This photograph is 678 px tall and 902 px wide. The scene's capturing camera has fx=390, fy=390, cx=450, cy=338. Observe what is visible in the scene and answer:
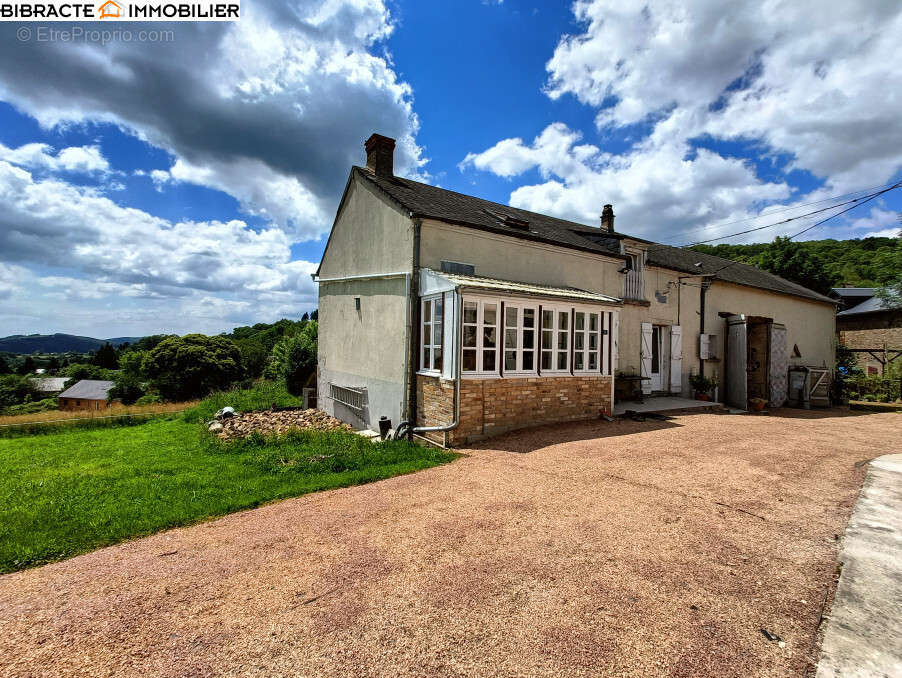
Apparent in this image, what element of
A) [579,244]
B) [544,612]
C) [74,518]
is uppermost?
[579,244]

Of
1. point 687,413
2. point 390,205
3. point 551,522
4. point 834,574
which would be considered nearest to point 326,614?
point 551,522

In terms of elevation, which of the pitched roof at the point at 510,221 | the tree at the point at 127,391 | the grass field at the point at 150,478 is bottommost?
the tree at the point at 127,391

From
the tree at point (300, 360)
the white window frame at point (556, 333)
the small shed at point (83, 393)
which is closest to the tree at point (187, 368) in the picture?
the tree at point (300, 360)

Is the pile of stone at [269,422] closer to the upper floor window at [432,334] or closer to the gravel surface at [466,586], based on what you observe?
the upper floor window at [432,334]

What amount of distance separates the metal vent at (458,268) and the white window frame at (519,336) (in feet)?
6.47

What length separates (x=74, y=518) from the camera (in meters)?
4.80

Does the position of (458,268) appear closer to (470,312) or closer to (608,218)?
(470,312)

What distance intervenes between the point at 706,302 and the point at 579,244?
667cm

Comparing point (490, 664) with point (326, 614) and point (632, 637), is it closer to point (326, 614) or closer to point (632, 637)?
point (632, 637)

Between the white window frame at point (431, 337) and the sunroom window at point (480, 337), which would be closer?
the sunroom window at point (480, 337)

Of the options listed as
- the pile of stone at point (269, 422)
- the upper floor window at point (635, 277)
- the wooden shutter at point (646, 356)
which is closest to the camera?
the pile of stone at point (269, 422)

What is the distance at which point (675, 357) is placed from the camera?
1419cm

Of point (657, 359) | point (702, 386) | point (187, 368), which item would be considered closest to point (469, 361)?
point (657, 359)

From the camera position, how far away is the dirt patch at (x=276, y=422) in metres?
11.0
